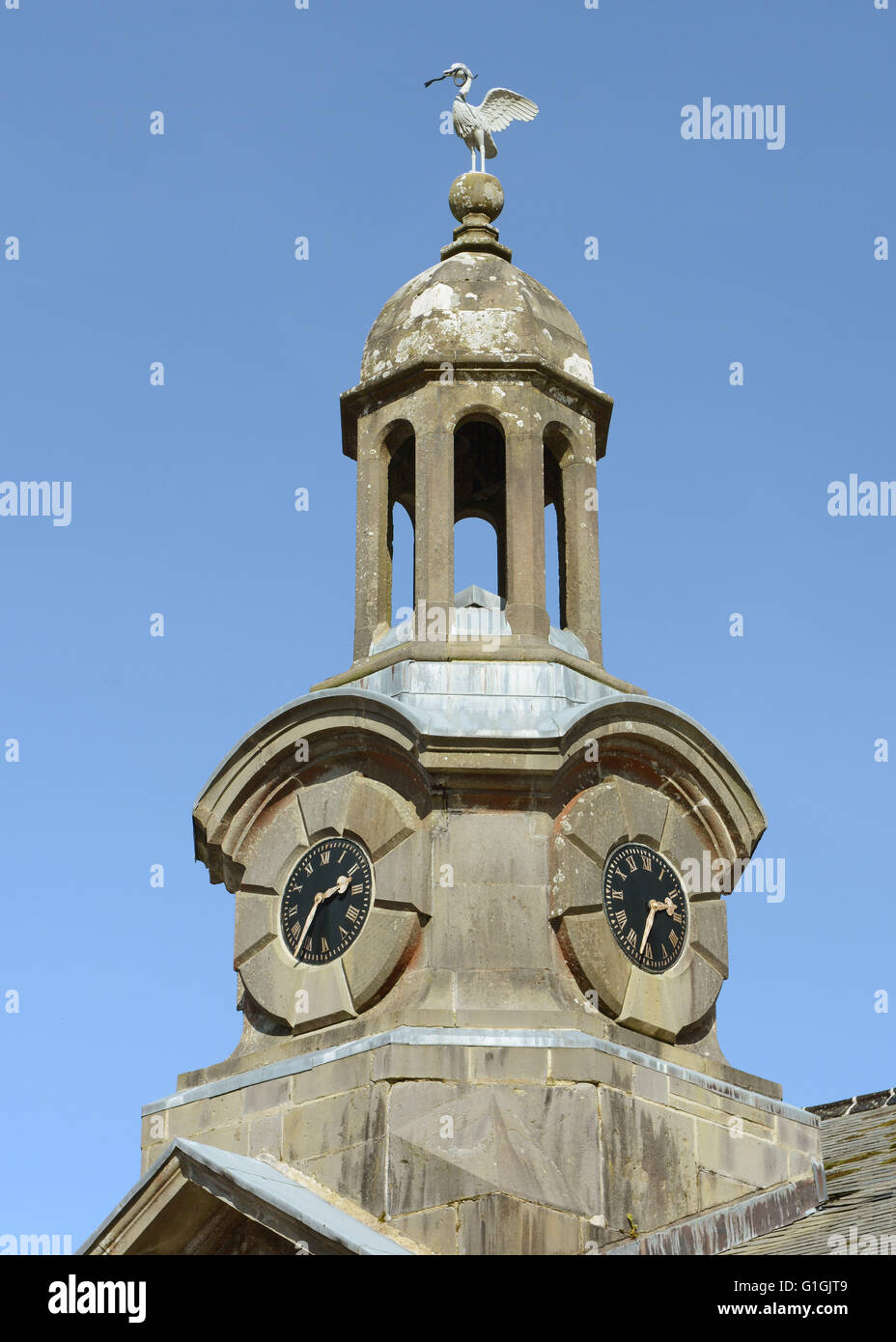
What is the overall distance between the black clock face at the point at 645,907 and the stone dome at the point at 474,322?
5152 millimetres

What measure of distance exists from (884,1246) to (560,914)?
459 cm

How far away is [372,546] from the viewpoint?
24.3 m

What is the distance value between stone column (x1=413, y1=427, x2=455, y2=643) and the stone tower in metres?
0.03

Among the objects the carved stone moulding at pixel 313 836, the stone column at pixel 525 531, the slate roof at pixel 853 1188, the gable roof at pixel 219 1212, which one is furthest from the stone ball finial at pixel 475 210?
the gable roof at pixel 219 1212

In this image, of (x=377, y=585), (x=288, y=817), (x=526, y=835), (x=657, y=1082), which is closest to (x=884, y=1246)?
(x=657, y=1082)

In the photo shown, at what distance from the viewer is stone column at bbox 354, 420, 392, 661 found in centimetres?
2400

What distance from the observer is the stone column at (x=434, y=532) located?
23141 mm

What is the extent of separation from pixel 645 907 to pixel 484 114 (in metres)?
8.99

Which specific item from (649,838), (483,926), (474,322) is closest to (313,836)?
(483,926)

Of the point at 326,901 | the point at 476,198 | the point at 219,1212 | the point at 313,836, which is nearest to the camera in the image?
the point at 219,1212

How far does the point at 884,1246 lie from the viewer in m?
17.9

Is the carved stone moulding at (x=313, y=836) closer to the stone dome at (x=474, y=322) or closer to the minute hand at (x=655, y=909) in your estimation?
the minute hand at (x=655, y=909)

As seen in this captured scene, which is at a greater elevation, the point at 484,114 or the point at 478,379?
the point at 484,114

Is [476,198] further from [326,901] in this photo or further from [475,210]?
[326,901]
